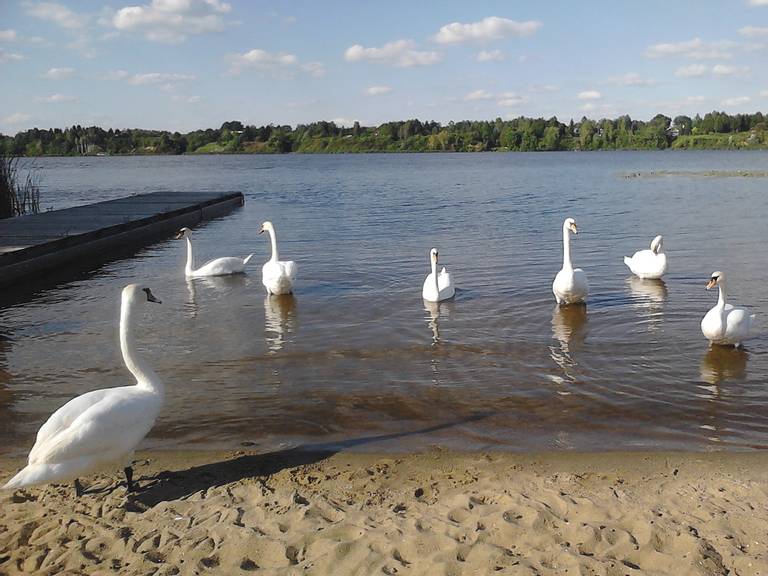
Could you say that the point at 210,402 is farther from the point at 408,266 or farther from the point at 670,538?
the point at 408,266

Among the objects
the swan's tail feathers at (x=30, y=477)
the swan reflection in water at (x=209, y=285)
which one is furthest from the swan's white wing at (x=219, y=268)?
the swan's tail feathers at (x=30, y=477)

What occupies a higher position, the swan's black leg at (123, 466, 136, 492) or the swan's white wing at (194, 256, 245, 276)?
the swan's white wing at (194, 256, 245, 276)

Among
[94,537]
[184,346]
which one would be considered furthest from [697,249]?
[94,537]

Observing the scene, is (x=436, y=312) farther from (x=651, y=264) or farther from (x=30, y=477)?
(x=30, y=477)

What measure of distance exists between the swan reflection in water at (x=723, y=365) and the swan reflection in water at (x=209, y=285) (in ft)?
26.0

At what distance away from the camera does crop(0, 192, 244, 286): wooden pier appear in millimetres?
15602

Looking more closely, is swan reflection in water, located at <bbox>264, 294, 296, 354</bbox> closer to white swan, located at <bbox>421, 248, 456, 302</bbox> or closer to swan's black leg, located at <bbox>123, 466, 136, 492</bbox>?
white swan, located at <bbox>421, 248, 456, 302</bbox>

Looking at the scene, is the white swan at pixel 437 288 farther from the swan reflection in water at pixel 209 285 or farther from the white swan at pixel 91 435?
the white swan at pixel 91 435

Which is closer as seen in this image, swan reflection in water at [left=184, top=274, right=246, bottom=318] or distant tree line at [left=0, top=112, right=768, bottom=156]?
swan reflection in water at [left=184, top=274, right=246, bottom=318]

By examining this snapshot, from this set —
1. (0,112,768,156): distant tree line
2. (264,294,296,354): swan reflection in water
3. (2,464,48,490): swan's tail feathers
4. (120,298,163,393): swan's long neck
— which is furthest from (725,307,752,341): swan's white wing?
(0,112,768,156): distant tree line

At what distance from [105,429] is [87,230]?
592 inches

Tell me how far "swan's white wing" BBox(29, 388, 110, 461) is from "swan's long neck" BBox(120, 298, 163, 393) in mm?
349

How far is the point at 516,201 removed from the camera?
3391 centimetres

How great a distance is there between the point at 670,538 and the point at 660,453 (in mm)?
1796
